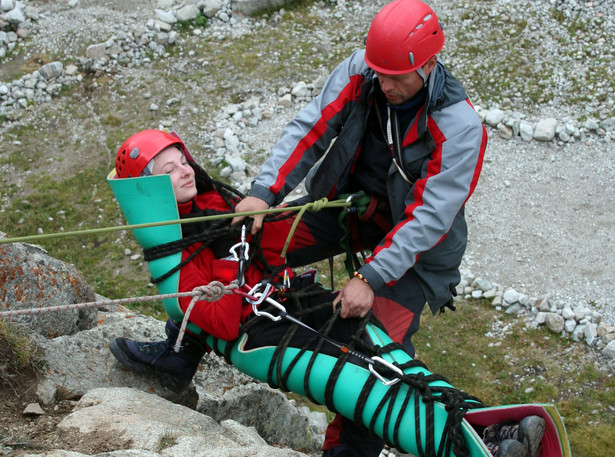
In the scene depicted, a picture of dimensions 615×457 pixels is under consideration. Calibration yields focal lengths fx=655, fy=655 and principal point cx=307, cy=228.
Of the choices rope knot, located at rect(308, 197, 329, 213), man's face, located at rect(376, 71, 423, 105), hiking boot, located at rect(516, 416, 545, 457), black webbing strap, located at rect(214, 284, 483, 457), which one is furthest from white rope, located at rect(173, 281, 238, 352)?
hiking boot, located at rect(516, 416, 545, 457)

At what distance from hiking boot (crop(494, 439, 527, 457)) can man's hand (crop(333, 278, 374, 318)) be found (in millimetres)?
1077

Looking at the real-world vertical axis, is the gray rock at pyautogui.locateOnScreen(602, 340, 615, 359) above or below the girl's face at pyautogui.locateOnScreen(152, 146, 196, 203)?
below

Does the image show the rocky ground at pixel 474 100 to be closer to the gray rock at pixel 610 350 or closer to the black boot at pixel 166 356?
the gray rock at pixel 610 350

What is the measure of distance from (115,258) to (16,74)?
14.7 feet

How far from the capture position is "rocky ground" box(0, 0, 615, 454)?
7.13m

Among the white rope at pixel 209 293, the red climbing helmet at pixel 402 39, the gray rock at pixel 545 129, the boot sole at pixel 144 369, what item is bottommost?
the gray rock at pixel 545 129

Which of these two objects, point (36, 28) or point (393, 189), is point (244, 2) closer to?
point (36, 28)

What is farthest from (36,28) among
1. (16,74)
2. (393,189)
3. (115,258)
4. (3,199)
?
(393,189)

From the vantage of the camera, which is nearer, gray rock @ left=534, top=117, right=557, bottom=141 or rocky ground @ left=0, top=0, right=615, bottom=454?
rocky ground @ left=0, top=0, right=615, bottom=454

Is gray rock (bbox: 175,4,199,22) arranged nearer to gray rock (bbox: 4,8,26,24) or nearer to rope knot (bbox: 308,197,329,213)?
gray rock (bbox: 4,8,26,24)

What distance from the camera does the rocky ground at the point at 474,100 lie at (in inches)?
281

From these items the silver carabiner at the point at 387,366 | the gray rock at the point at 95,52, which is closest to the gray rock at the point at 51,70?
the gray rock at the point at 95,52

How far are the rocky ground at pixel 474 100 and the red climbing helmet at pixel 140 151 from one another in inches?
154

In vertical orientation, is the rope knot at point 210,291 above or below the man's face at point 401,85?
below
